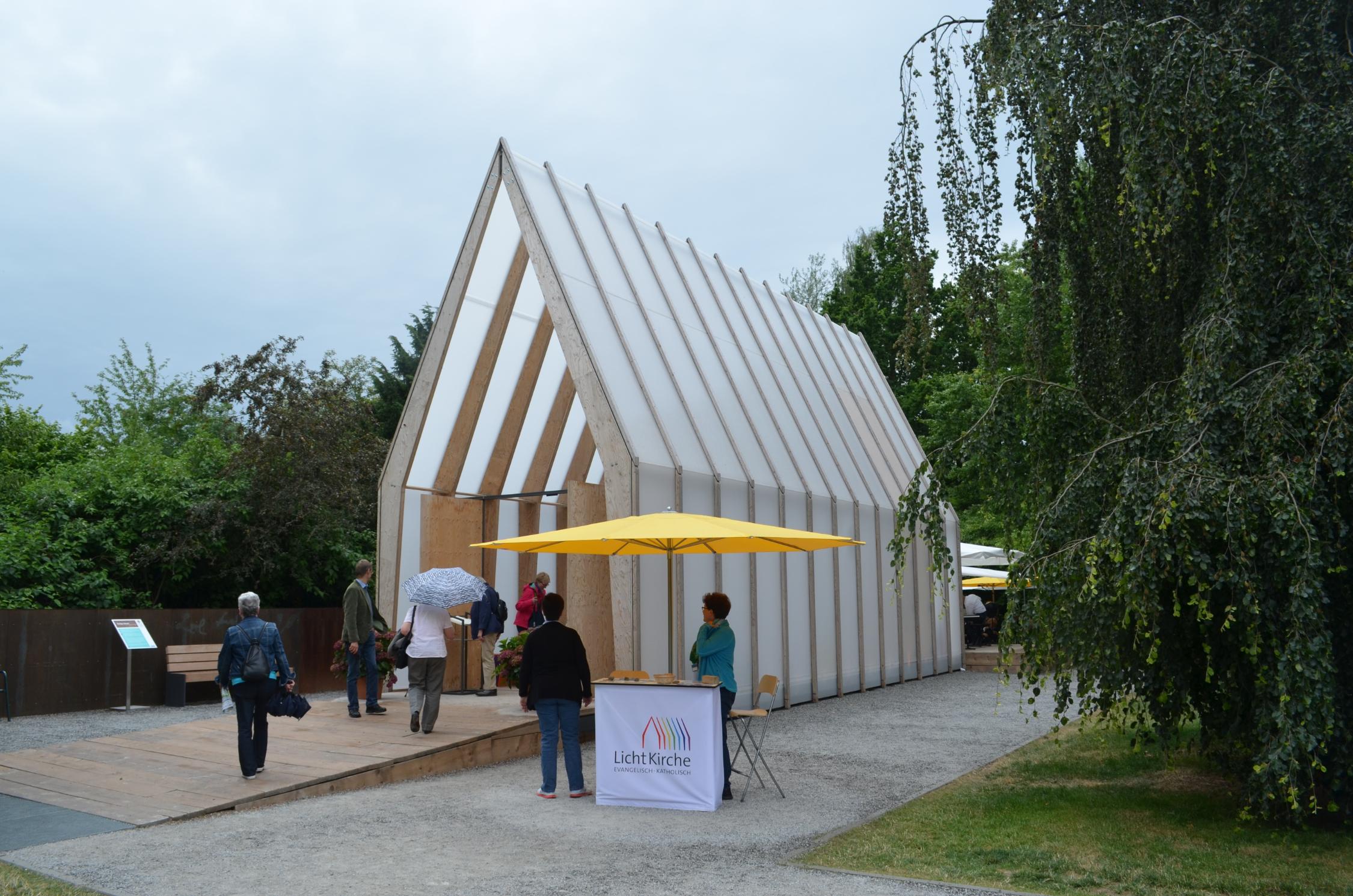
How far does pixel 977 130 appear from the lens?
8562 millimetres

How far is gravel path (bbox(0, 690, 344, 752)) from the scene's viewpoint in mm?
12953

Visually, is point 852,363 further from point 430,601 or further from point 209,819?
point 209,819

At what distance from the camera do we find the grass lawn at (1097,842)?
656 centimetres

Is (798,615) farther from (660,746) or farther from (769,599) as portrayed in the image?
(660,746)

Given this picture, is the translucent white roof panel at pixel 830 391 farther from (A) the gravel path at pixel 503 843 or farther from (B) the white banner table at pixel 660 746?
(B) the white banner table at pixel 660 746

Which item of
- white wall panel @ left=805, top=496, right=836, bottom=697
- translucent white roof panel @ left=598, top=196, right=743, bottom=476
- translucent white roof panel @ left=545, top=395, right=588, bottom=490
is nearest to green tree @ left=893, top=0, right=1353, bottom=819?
A: translucent white roof panel @ left=598, top=196, right=743, bottom=476

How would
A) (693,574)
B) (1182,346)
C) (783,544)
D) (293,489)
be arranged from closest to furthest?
(1182,346) → (783,544) → (693,574) → (293,489)

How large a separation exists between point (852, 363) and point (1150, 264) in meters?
16.2

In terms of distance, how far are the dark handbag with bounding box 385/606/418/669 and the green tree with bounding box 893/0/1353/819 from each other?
5871mm

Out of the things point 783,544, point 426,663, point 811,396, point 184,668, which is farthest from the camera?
point 811,396

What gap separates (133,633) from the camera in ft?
53.3

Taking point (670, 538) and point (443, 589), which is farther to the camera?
point (443, 589)

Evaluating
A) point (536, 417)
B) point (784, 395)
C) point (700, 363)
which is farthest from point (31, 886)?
point (784, 395)

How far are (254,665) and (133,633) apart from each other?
8118 millimetres
